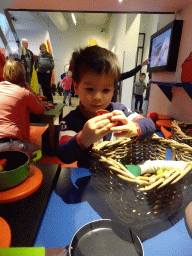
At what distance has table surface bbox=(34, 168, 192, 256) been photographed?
316 mm

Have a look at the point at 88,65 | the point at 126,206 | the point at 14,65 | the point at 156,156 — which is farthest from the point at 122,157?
the point at 14,65

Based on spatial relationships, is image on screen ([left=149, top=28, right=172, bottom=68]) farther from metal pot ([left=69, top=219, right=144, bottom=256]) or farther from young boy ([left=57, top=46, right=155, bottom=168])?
metal pot ([left=69, top=219, right=144, bottom=256])

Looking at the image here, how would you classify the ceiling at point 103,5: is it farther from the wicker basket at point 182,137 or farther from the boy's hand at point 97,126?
the boy's hand at point 97,126

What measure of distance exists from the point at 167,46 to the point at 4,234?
2017mm

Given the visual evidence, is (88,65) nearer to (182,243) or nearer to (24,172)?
(24,172)

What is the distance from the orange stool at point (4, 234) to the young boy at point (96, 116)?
261 millimetres

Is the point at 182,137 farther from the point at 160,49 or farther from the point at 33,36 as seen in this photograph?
the point at 33,36

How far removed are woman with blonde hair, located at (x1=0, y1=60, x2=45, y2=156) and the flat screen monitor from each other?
1.35 metres

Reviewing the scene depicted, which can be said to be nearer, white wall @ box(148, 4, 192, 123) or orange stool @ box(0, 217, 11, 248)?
orange stool @ box(0, 217, 11, 248)

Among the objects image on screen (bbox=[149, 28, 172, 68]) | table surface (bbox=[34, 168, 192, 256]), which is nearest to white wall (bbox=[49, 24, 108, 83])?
image on screen (bbox=[149, 28, 172, 68])

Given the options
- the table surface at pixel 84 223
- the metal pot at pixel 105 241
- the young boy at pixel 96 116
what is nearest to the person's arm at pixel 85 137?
the young boy at pixel 96 116

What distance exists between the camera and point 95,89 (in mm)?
601

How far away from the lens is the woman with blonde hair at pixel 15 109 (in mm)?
1183

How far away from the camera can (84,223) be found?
1.18 ft
